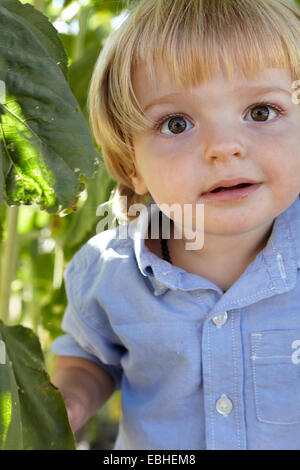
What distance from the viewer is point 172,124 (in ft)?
2.93

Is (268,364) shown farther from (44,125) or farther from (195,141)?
(44,125)

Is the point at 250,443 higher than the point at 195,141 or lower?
lower

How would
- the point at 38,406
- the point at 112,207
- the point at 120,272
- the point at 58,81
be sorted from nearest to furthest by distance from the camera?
the point at 58,81 < the point at 38,406 < the point at 120,272 < the point at 112,207

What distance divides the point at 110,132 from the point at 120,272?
229 mm

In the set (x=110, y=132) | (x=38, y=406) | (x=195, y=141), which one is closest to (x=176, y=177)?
(x=195, y=141)

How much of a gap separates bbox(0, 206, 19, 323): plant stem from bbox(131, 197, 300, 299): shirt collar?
0.84ft

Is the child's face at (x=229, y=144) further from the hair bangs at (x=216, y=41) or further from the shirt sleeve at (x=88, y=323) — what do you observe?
the shirt sleeve at (x=88, y=323)

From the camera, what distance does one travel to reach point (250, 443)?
92 centimetres

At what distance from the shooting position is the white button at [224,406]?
3.01ft

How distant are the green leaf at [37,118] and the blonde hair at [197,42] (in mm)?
243

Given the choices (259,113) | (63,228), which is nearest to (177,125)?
(259,113)

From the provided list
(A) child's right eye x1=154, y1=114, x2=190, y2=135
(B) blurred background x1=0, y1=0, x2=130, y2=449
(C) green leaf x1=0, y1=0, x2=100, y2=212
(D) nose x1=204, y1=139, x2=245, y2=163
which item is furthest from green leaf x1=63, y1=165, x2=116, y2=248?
(C) green leaf x1=0, y1=0, x2=100, y2=212

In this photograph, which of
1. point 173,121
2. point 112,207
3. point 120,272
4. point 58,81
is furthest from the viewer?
point 112,207

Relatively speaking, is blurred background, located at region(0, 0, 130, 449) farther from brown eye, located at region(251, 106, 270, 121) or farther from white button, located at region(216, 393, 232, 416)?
white button, located at region(216, 393, 232, 416)
